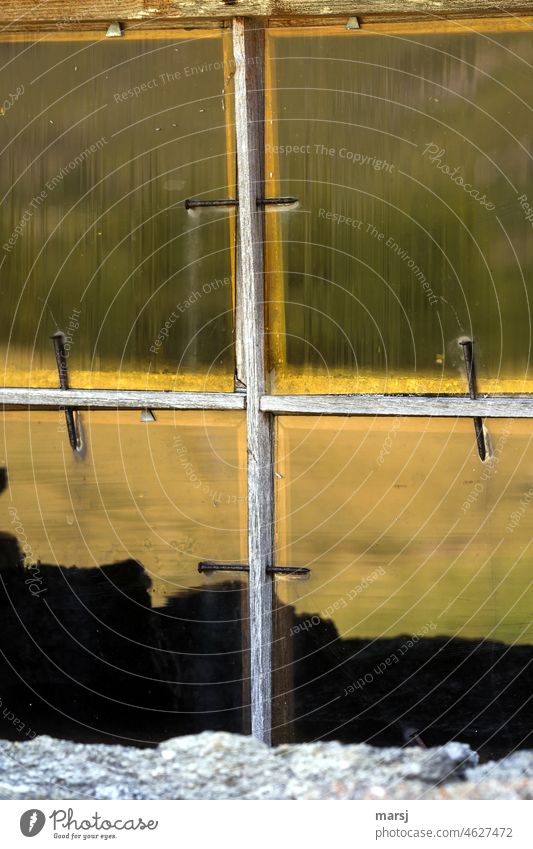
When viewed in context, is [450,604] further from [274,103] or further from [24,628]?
[274,103]

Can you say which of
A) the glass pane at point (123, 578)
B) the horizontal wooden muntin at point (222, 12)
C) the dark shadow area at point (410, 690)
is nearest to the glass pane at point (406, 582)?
the dark shadow area at point (410, 690)

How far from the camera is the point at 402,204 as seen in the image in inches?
114

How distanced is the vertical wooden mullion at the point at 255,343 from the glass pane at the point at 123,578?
6 cm

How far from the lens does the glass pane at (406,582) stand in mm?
2902

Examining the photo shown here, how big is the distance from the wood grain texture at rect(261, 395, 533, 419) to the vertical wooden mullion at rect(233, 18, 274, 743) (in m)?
0.10

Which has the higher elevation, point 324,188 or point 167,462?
point 324,188

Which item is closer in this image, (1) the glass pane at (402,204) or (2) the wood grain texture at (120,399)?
(1) the glass pane at (402,204)

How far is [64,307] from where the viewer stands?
3061mm

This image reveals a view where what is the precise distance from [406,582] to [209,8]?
190cm

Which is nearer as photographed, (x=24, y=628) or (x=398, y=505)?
(x=398, y=505)

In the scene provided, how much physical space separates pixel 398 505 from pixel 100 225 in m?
1.33

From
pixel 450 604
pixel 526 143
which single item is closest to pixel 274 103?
pixel 526 143

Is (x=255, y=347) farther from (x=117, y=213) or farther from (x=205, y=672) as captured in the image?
(x=205, y=672)
